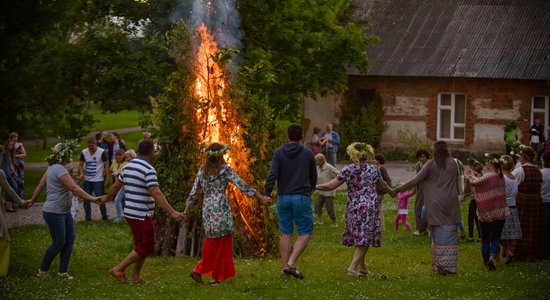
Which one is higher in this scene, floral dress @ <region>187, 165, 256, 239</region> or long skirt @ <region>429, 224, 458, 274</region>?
floral dress @ <region>187, 165, 256, 239</region>

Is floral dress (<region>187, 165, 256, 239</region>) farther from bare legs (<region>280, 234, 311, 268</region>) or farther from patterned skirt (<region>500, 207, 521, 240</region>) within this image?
patterned skirt (<region>500, 207, 521, 240</region>)

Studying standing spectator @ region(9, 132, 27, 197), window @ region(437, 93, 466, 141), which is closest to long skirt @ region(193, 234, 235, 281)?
standing spectator @ region(9, 132, 27, 197)

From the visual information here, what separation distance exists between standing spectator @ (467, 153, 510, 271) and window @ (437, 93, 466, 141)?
25.0 metres

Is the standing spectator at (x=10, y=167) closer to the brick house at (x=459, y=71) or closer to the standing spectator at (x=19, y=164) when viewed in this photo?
the standing spectator at (x=19, y=164)

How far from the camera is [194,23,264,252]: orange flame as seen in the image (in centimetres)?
1611

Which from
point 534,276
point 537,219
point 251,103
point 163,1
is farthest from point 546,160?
point 163,1

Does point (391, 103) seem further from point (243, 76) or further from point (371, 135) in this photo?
point (243, 76)

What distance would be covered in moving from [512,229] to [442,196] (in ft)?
7.26

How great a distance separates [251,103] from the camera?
54.0 feet

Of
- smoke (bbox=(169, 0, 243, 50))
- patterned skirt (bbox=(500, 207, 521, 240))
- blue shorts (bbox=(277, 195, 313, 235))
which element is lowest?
patterned skirt (bbox=(500, 207, 521, 240))

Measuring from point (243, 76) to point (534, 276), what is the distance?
211 inches

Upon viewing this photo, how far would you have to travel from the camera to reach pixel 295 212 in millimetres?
13555

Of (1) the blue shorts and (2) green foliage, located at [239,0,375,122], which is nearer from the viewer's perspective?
(1) the blue shorts

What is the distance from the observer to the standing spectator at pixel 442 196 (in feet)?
45.9
